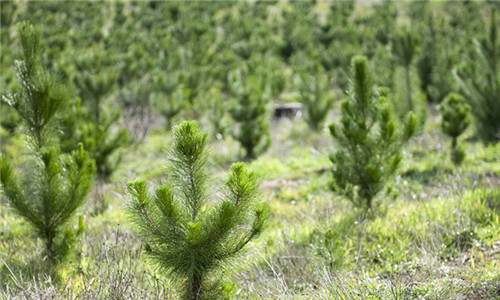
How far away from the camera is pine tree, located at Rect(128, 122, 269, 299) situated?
2.32 m

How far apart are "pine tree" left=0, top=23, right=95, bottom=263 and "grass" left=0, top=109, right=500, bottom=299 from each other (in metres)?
0.27

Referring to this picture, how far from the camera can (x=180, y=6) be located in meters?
25.5

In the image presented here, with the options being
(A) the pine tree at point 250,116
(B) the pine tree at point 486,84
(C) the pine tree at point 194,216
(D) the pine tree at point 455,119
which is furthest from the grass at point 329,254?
(A) the pine tree at point 250,116

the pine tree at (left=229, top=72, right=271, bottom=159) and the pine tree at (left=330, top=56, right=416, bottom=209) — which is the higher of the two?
the pine tree at (left=330, top=56, right=416, bottom=209)

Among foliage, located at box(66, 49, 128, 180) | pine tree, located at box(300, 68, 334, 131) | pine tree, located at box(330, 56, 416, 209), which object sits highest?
pine tree, located at box(330, 56, 416, 209)

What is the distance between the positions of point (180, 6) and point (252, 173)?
81.9ft

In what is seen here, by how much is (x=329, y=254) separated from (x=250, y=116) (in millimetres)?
6260

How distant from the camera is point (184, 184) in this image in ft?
8.22

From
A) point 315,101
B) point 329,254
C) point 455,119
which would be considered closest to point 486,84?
point 455,119

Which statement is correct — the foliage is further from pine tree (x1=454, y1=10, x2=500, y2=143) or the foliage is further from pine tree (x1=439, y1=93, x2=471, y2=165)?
pine tree (x1=454, y1=10, x2=500, y2=143)

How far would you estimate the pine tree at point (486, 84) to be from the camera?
26.3 feet

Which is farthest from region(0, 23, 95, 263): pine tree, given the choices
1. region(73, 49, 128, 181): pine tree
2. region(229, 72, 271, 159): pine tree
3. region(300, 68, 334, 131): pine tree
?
region(300, 68, 334, 131): pine tree

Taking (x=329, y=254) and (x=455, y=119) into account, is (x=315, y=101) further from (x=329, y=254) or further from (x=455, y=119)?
(x=329, y=254)

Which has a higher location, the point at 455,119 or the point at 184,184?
the point at 184,184
